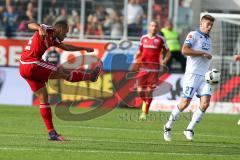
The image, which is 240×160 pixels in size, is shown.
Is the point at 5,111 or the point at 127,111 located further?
the point at 127,111

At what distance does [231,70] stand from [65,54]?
17.0 feet

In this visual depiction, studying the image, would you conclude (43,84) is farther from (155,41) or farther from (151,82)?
(151,82)

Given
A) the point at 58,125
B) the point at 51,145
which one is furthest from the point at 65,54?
the point at 51,145

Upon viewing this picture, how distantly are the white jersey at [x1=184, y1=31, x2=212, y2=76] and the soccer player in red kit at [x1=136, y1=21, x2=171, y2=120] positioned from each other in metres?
5.72

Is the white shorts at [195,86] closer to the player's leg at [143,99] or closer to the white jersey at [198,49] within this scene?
the white jersey at [198,49]

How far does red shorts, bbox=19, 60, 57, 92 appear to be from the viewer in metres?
13.7

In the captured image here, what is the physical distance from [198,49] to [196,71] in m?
0.40

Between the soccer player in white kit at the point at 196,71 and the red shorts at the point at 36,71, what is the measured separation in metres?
2.41

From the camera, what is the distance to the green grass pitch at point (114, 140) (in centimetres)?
1197

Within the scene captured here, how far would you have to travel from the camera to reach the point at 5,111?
2111 cm

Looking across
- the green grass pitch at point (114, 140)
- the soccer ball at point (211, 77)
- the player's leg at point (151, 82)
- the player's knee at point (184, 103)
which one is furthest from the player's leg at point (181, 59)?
the player's knee at point (184, 103)

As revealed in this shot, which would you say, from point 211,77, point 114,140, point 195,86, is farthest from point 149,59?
point 114,140

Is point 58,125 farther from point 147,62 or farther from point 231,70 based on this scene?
point 231,70

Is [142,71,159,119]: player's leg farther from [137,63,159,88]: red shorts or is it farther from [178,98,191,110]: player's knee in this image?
[178,98,191,110]: player's knee
